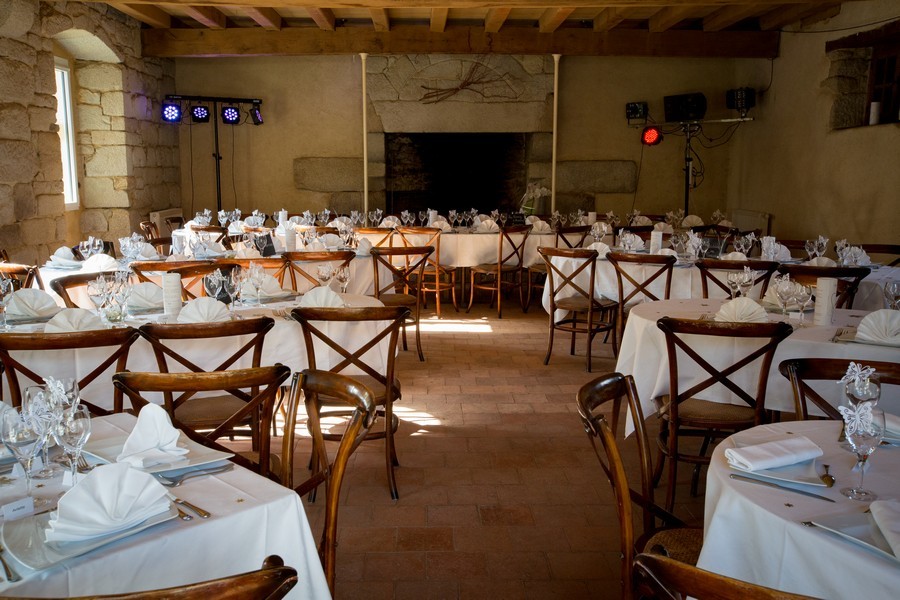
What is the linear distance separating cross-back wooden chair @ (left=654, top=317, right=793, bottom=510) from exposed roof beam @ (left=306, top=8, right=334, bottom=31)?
6795 millimetres

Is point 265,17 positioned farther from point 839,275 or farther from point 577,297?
point 839,275

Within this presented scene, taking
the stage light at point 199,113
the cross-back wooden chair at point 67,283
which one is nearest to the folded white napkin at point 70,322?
the cross-back wooden chair at point 67,283

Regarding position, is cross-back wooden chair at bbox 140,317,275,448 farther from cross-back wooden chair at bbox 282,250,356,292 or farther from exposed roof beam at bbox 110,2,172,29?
exposed roof beam at bbox 110,2,172,29

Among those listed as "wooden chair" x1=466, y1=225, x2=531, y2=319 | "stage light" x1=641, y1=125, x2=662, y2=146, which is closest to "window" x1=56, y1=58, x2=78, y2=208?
"wooden chair" x1=466, y1=225, x2=531, y2=319

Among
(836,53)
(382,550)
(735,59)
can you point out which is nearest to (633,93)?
(735,59)

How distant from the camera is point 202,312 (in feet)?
10.2

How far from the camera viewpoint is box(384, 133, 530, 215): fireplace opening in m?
10.9

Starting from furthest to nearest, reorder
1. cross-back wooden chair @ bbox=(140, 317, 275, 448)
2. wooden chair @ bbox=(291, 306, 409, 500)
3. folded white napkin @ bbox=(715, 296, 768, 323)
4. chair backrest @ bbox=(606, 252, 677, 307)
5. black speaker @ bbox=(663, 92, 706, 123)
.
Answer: black speaker @ bbox=(663, 92, 706, 123), chair backrest @ bbox=(606, 252, 677, 307), folded white napkin @ bbox=(715, 296, 768, 323), wooden chair @ bbox=(291, 306, 409, 500), cross-back wooden chair @ bbox=(140, 317, 275, 448)

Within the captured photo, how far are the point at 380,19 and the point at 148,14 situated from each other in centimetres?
270

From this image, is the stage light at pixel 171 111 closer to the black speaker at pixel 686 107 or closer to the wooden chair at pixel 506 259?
the wooden chair at pixel 506 259

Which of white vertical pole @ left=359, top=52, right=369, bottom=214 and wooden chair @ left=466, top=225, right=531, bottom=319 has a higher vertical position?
white vertical pole @ left=359, top=52, right=369, bottom=214

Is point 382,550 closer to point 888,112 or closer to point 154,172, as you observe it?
point 888,112

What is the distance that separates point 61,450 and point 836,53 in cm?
823

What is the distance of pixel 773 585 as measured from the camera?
1535 mm
